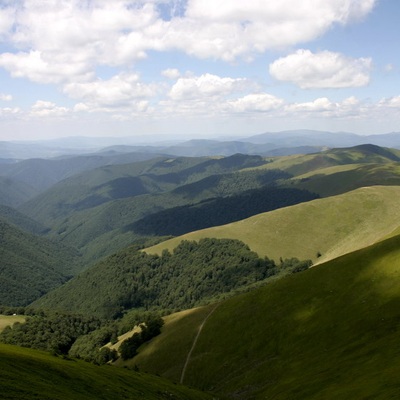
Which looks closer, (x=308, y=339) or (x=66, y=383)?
(x=66, y=383)

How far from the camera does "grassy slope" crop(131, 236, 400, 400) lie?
58344mm

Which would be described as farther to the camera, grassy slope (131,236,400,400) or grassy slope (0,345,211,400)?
grassy slope (131,236,400,400)

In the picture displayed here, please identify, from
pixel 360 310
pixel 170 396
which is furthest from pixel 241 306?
pixel 170 396

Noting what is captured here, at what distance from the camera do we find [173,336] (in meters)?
125

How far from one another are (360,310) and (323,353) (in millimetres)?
13412

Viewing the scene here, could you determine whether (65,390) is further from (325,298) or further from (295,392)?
(325,298)

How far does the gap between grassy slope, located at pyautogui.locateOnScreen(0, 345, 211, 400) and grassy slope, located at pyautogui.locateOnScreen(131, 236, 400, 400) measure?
61.1 ft

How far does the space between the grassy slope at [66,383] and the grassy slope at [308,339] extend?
18612 mm

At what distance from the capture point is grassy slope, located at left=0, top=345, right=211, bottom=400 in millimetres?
43031

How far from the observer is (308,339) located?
8425 centimetres

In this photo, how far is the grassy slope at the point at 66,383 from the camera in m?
43.0

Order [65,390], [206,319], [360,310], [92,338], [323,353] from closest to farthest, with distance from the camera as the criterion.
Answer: [65,390]
[323,353]
[360,310]
[206,319]
[92,338]

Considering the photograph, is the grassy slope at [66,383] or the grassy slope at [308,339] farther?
the grassy slope at [308,339]

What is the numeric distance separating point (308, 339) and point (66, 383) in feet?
173
